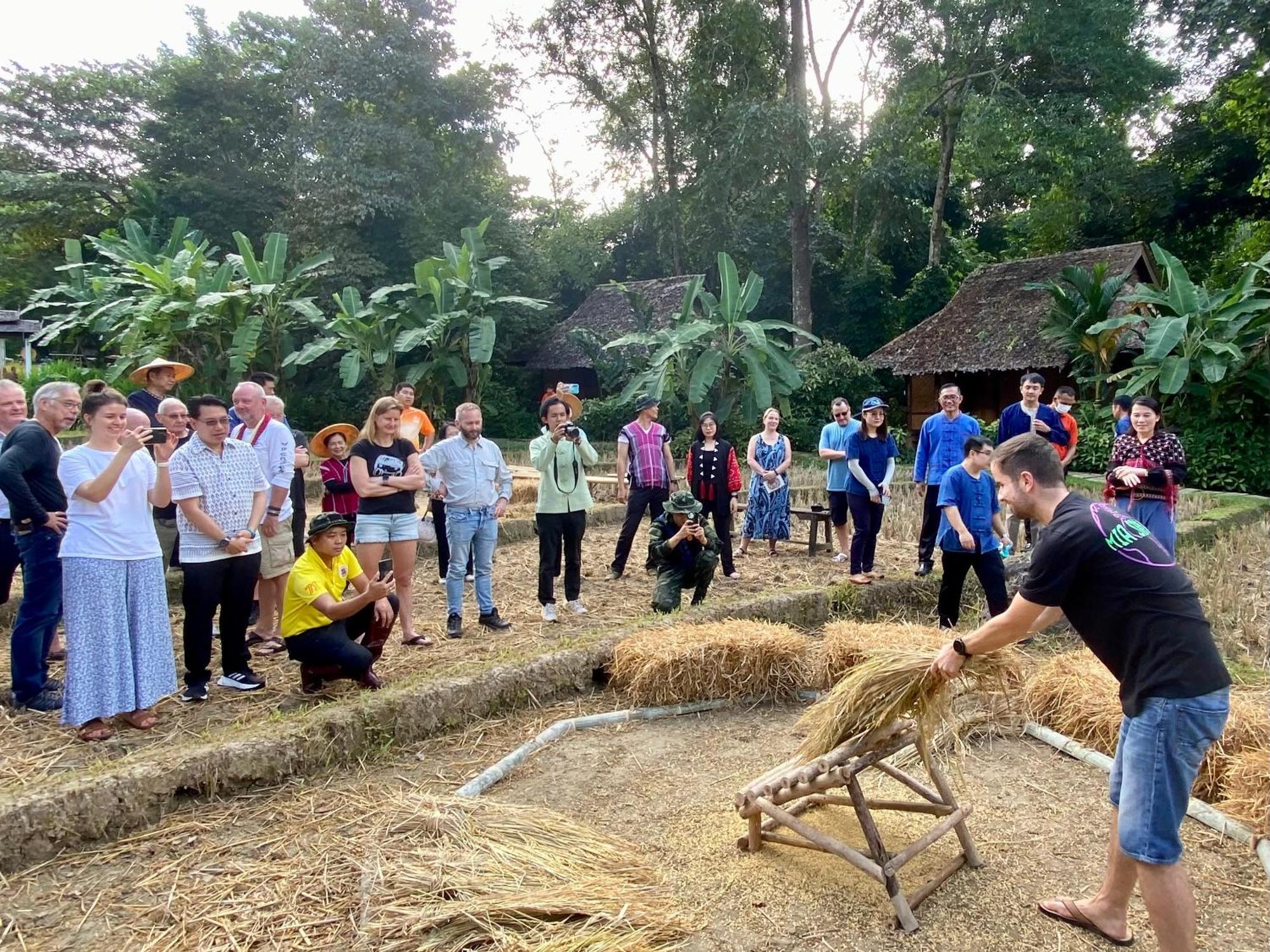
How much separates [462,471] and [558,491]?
722 millimetres

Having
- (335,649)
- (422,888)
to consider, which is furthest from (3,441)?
(422,888)

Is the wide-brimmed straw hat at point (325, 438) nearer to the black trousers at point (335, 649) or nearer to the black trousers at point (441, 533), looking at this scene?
the black trousers at point (441, 533)

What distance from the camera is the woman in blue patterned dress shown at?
8.12 meters

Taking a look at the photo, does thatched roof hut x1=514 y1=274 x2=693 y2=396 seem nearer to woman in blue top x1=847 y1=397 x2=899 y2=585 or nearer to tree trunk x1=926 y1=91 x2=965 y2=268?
tree trunk x1=926 y1=91 x2=965 y2=268

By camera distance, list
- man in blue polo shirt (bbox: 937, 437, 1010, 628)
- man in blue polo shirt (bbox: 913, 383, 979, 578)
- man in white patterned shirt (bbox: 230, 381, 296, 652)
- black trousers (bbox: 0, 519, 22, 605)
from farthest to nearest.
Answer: man in blue polo shirt (bbox: 913, 383, 979, 578), man in blue polo shirt (bbox: 937, 437, 1010, 628), man in white patterned shirt (bbox: 230, 381, 296, 652), black trousers (bbox: 0, 519, 22, 605)

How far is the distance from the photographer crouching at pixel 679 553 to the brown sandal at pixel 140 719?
3.10 m

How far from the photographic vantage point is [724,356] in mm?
14031

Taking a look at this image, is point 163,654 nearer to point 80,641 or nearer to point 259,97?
point 80,641

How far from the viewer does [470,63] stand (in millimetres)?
26344

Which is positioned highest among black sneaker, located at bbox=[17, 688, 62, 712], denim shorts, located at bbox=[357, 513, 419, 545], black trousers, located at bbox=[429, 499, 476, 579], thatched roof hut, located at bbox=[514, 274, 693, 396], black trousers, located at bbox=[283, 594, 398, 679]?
thatched roof hut, located at bbox=[514, 274, 693, 396]

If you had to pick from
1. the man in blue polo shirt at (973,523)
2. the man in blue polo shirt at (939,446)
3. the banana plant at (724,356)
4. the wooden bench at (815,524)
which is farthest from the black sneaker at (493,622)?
the banana plant at (724,356)

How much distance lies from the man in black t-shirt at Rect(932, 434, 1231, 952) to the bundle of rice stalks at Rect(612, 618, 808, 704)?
2393mm

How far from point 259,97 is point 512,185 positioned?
9.02 meters

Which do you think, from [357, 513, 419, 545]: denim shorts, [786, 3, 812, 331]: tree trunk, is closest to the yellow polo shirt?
[357, 513, 419, 545]: denim shorts
